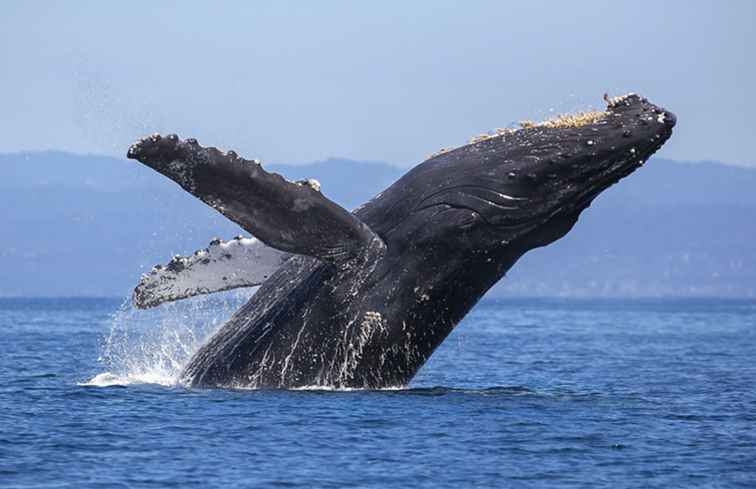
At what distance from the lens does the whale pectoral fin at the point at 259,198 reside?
44.0 feet

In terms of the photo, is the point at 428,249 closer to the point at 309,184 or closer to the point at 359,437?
the point at 309,184

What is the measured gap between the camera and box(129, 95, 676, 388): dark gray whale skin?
1485 cm

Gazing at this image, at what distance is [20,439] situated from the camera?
13.9 metres

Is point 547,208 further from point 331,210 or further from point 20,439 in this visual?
point 20,439

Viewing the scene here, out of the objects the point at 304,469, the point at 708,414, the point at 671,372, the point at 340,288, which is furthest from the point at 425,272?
the point at 671,372

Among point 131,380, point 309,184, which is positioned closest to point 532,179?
point 309,184

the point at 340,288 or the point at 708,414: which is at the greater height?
the point at 340,288

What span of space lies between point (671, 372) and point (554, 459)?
14411mm

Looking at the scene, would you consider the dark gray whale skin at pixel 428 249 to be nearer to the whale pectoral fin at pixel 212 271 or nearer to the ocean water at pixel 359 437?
the ocean water at pixel 359 437

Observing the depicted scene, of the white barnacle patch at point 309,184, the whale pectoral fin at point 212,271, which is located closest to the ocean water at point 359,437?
the whale pectoral fin at point 212,271

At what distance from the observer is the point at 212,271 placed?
15789 mm

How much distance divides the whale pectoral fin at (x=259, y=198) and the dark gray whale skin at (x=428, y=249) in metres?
0.16

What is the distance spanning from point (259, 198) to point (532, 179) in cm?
275

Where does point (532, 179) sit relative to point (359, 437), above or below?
above
